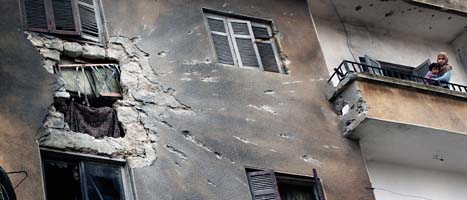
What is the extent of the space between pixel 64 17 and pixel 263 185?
3636 millimetres

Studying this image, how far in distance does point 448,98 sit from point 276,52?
297 centimetres

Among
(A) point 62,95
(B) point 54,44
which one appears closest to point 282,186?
(A) point 62,95

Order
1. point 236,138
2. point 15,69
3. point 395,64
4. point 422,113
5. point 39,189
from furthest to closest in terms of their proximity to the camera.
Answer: point 395,64
point 422,113
point 236,138
point 15,69
point 39,189

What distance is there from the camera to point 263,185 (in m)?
12.5

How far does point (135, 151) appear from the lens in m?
11.8

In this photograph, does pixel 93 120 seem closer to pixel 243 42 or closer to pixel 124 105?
pixel 124 105

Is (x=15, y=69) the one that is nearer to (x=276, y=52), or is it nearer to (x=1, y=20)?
(x=1, y=20)

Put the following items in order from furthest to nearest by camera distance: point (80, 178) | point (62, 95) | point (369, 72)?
1. point (369, 72)
2. point (62, 95)
3. point (80, 178)

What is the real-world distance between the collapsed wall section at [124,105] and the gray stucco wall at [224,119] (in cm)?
13

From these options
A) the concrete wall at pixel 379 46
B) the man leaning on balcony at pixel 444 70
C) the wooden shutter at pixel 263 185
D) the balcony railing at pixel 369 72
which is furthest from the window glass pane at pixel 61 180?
the man leaning on balcony at pixel 444 70

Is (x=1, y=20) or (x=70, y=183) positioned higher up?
(x=1, y=20)

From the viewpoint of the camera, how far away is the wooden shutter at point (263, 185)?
1238 cm

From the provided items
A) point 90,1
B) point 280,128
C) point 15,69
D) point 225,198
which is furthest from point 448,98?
point 15,69

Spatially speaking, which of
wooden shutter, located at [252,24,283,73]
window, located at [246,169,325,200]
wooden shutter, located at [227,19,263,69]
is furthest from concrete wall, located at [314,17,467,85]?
window, located at [246,169,325,200]
